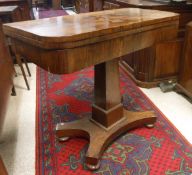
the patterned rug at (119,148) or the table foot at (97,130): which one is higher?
the table foot at (97,130)

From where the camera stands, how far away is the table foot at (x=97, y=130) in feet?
4.70

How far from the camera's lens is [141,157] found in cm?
152

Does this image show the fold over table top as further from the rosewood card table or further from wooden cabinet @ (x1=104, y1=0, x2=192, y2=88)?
wooden cabinet @ (x1=104, y1=0, x2=192, y2=88)

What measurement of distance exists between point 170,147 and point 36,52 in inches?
45.8

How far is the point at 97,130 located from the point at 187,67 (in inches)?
44.7

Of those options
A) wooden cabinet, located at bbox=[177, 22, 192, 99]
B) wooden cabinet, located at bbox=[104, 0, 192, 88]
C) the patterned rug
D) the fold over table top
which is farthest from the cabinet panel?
the fold over table top

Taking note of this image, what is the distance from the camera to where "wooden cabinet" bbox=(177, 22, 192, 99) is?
2.07m

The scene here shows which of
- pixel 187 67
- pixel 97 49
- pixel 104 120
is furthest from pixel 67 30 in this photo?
pixel 187 67

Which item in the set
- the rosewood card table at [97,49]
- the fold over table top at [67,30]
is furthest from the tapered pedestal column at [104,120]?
the fold over table top at [67,30]

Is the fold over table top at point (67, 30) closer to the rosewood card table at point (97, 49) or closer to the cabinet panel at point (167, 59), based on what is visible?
the rosewood card table at point (97, 49)

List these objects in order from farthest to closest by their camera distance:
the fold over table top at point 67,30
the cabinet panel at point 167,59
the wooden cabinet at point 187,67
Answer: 1. the cabinet panel at point 167,59
2. the wooden cabinet at point 187,67
3. the fold over table top at point 67,30

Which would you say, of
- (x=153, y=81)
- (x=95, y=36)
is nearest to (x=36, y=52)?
(x=95, y=36)

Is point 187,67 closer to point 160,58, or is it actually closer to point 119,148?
point 160,58

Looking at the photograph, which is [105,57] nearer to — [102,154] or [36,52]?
[36,52]
